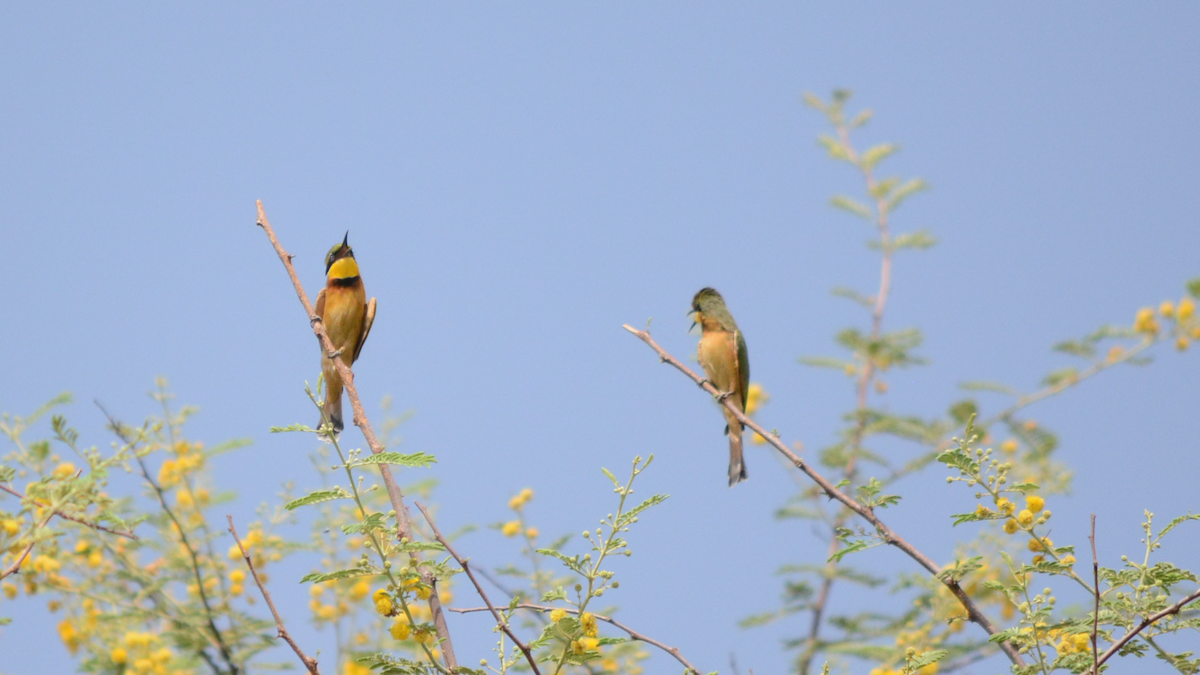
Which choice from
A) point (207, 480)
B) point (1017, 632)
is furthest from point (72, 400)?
point (1017, 632)

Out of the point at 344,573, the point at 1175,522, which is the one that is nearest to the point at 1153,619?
the point at 1175,522

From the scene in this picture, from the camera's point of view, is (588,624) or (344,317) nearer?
(588,624)

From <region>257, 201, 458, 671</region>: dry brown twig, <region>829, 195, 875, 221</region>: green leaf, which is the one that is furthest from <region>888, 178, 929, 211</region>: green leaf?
<region>257, 201, 458, 671</region>: dry brown twig

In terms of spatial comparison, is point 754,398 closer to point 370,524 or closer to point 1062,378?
point 1062,378

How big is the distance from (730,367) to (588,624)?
185 inches

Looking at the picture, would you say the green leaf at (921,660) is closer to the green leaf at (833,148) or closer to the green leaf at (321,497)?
the green leaf at (321,497)

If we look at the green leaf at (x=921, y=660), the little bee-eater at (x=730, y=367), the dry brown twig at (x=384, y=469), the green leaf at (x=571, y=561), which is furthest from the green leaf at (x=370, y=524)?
the little bee-eater at (x=730, y=367)

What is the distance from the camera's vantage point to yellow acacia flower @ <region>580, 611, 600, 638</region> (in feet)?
6.86

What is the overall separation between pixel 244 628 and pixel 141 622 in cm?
47

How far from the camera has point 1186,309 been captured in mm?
5949

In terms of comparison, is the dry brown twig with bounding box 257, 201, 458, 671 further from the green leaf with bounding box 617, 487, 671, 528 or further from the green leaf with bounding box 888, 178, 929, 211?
the green leaf with bounding box 888, 178, 929, 211

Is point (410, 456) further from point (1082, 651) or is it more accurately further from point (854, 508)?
point (1082, 651)

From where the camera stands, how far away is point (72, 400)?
3.94 meters

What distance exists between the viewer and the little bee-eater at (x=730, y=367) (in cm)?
668
